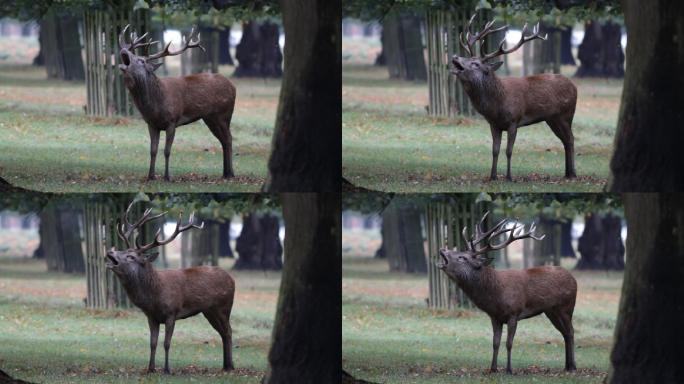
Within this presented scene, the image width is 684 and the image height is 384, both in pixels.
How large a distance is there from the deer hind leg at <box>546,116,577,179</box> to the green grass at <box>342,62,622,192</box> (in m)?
0.11

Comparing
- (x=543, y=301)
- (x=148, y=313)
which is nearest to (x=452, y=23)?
(x=543, y=301)

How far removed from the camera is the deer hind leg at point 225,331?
76.2 feet

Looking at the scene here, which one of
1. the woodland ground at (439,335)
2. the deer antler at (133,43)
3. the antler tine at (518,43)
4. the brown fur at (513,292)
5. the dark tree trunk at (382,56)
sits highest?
the deer antler at (133,43)

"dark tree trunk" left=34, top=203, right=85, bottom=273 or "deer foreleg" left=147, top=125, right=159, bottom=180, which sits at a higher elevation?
"deer foreleg" left=147, top=125, right=159, bottom=180

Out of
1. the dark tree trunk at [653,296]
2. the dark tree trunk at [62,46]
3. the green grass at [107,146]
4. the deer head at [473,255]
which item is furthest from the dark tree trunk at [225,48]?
the dark tree trunk at [653,296]

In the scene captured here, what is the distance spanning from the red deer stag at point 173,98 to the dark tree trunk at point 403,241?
7.00 ft

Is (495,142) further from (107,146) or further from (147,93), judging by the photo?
(107,146)

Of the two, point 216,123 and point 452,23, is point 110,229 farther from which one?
point 452,23

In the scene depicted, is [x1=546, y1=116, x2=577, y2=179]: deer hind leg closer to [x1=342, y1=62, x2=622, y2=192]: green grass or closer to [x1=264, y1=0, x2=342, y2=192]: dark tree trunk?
[x1=342, y1=62, x2=622, y2=192]: green grass

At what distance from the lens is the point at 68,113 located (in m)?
24.4

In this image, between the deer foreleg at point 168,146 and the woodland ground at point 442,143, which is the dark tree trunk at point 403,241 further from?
the deer foreleg at point 168,146

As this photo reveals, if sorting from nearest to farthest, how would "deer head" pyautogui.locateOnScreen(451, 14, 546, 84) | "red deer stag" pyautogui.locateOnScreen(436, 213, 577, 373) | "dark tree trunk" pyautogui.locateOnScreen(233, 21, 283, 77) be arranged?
"red deer stag" pyautogui.locateOnScreen(436, 213, 577, 373)
"deer head" pyautogui.locateOnScreen(451, 14, 546, 84)
"dark tree trunk" pyautogui.locateOnScreen(233, 21, 283, 77)

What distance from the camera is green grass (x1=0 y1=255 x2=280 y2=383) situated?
75.7 ft

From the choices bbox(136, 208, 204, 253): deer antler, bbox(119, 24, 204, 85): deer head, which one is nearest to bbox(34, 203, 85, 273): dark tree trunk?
bbox(136, 208, 204, 253): deer antler
